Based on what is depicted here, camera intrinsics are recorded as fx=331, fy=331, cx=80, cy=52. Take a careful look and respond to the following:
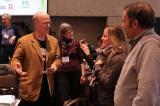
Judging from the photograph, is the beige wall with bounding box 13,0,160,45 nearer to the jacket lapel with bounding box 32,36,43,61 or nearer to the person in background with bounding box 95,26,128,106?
the jacket lapel with bounding box 32,36,43,61

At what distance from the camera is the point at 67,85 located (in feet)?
15.0

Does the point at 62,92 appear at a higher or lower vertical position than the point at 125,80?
lower

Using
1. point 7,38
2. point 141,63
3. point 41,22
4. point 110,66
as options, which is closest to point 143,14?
point 141,63

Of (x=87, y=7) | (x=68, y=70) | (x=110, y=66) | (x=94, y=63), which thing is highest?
(x=87, y=7)

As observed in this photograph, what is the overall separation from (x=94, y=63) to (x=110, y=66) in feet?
3.28

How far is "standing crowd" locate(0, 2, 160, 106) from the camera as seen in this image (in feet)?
6.16

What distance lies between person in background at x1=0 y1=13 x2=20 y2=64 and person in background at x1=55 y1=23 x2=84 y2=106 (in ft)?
6.08

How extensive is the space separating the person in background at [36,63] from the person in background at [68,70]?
1.12 m

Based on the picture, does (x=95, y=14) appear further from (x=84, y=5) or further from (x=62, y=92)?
(x=62, y=92)

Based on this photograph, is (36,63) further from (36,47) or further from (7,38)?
(7,38)

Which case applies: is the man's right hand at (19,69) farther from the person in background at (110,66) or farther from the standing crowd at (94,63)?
the person in background at (110,66)

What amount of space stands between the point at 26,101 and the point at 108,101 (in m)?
0.95

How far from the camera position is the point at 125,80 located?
1.98 m

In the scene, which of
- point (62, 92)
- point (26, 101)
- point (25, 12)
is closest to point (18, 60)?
point (26, 101)
